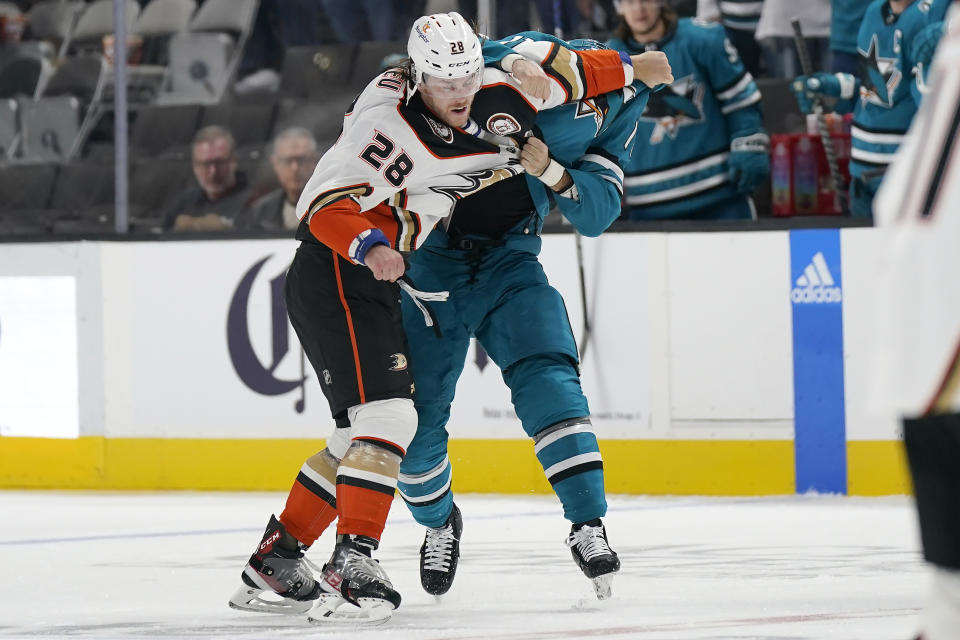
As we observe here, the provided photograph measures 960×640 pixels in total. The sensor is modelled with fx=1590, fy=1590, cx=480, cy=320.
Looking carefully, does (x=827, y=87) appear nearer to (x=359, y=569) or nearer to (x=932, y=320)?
(x=359, y=569)

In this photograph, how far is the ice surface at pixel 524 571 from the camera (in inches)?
118

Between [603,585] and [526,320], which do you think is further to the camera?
[526,320]

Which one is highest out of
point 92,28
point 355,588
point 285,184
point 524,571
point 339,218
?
point 92,28

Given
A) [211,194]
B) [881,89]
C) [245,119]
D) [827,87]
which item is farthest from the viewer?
[245,119]

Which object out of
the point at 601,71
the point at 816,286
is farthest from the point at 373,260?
the point at 816,286

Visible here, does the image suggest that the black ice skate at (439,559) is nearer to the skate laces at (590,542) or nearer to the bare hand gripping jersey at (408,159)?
the skate laces at (590,542)

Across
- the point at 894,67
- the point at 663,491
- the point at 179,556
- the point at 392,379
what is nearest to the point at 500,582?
the point at 392,379

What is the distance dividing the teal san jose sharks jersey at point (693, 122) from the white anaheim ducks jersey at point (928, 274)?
14.7 ft

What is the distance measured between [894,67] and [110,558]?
3.13 meters

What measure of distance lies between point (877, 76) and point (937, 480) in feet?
14.7

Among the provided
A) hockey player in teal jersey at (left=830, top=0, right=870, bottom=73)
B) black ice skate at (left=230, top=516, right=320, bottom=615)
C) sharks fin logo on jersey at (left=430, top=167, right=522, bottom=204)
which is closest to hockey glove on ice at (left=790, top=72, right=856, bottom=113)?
hockey player in teal jersey at (left=830, top=0, right=870, bottom=73)

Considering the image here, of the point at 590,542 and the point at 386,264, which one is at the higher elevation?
the point at 386,264

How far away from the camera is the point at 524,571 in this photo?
13.0ft

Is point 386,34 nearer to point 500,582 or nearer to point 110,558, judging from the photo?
point 110,558
